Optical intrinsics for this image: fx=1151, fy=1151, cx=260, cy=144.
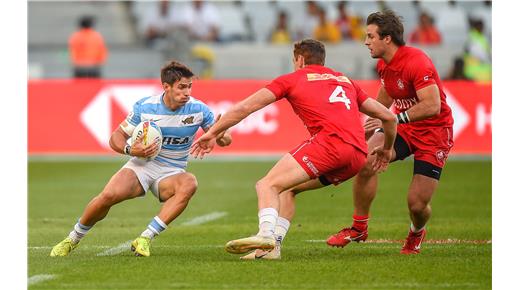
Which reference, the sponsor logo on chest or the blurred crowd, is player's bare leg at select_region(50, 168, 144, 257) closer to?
the sponsor logo on chest

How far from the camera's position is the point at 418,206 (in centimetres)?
1055

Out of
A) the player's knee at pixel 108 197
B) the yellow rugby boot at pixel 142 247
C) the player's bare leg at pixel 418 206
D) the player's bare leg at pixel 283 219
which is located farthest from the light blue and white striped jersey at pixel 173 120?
the player's bare leg at pixel 418 206

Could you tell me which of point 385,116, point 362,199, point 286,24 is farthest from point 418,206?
point 286,24

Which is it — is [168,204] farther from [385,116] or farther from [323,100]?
[385,116]

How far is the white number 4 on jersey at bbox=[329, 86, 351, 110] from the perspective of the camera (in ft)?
32.0

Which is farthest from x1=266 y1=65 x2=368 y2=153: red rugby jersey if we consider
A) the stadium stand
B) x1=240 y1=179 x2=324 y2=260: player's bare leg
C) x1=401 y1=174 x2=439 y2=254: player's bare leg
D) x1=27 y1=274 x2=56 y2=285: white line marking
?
the stadium stand

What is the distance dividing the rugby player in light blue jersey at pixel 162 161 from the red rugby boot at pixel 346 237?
1392 mm

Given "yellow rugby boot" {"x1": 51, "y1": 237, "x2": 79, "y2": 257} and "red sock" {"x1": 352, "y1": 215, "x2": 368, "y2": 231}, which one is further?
"red sock" {"x1": 352, "y1": 215, "x2": 368, "y2": 231}

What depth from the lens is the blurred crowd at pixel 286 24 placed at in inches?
1037

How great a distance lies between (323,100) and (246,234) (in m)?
3.04

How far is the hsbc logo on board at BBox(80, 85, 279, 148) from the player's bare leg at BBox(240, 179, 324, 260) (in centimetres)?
1262
